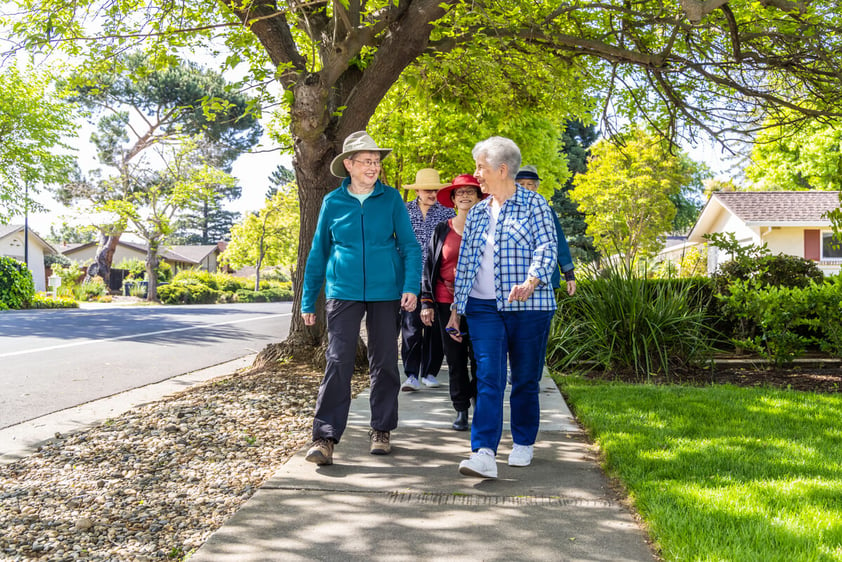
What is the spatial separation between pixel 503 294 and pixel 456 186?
4.96 feet

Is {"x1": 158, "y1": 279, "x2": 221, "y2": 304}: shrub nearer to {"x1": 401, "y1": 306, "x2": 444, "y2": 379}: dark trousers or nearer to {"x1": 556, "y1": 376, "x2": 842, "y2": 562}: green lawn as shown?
{"x1": 401, "y1": 306, "x2": 444, "y2": 379}: dark trousers

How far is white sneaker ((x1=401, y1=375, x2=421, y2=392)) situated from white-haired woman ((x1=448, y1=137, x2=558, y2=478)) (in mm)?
2760

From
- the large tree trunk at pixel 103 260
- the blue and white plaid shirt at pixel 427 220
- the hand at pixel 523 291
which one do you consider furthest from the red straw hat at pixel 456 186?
the large tree trunk at pixel 103 260

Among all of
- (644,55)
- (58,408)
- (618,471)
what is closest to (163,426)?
(58,408)

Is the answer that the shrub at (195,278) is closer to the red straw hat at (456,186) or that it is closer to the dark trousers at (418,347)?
the dark trousers at (418,347)

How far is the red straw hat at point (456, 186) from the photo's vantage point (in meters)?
5.46

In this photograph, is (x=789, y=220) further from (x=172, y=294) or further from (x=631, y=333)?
(x=172, y=294)

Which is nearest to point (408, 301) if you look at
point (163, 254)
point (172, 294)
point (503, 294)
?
point (503, 294)

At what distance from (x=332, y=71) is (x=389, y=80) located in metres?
0.67

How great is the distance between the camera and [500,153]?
14.1 feet

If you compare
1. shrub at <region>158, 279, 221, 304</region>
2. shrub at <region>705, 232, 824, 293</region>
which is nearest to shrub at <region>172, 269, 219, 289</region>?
shrub at <region>158, 279, 221, 304</region>

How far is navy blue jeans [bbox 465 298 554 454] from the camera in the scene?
13.8ft

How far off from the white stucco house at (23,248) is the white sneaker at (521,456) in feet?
161

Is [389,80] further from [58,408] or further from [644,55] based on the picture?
[58,408]
